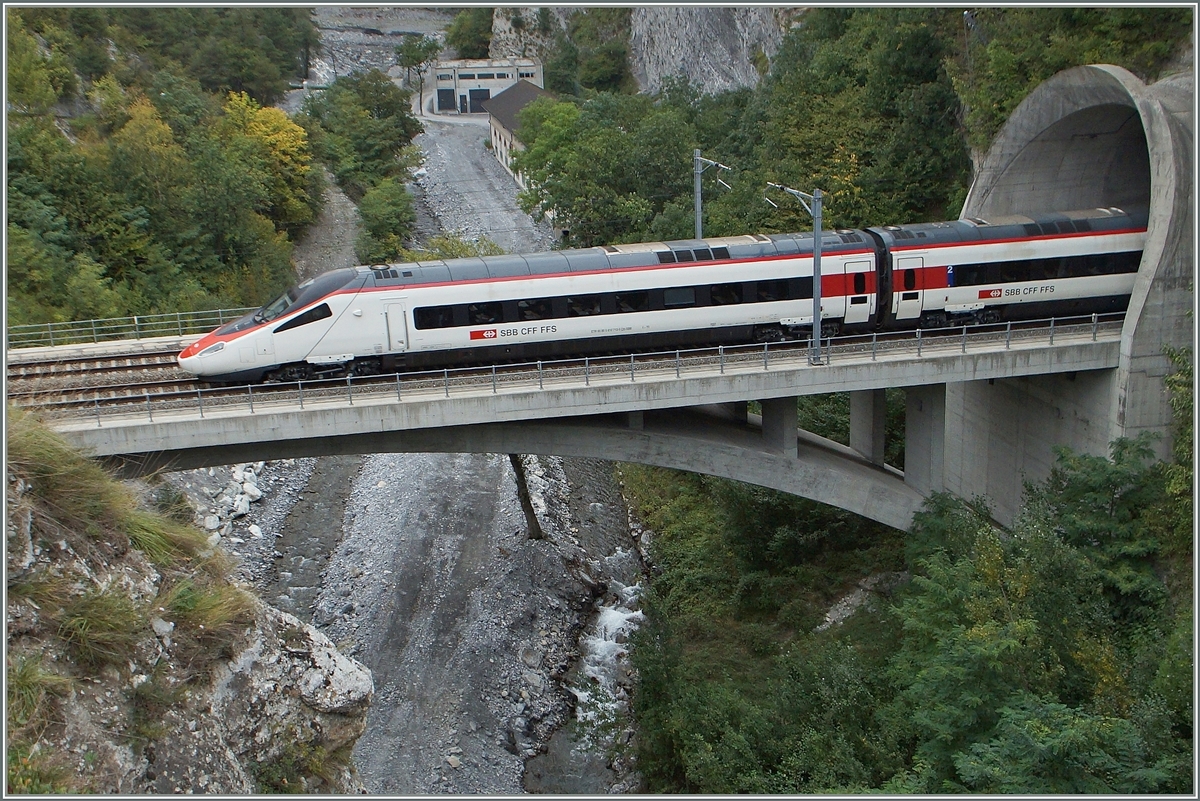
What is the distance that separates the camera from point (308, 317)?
67.3 feet

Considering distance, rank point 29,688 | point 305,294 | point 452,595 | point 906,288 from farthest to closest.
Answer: point 452,595
point 906,288
point 305,294
point 29,688

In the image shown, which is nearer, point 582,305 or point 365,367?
point 365,367

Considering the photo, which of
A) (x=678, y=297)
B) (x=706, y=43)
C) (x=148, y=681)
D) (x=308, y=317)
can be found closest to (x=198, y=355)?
(x=308, y=317)

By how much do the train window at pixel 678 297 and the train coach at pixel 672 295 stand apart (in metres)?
0.02

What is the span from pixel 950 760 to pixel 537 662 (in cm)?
1077

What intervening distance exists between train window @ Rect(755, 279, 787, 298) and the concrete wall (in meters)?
6.69

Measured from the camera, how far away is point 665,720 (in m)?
20.5

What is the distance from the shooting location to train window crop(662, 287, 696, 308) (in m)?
22.1

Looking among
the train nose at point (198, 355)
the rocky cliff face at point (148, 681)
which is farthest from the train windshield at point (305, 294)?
the rocky cliff face at point (148, 681)

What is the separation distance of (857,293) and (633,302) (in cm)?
531

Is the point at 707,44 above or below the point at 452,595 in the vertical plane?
above

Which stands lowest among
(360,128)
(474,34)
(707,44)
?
(360,128)

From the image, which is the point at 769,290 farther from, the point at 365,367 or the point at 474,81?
the point at 474,81

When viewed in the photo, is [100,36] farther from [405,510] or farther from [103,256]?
[405,510]
